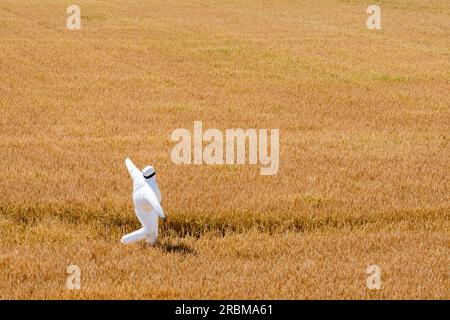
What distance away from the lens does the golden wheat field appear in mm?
8375

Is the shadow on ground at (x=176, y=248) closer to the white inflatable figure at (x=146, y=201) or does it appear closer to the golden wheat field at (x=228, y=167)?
the golden wheat field at (x=228, y=167)

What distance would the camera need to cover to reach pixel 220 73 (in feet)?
78.6

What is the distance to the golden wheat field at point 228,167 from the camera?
838cm

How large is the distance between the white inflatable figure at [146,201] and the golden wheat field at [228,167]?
0.60ft

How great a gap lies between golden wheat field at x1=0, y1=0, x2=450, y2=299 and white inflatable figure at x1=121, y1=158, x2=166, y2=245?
0.18m

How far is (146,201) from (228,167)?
14.7 ft

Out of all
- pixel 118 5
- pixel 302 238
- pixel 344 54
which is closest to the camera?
pixel 302 238

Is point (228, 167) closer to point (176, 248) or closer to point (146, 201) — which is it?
point (176, 248)

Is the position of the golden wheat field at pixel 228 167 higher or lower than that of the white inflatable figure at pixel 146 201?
lower

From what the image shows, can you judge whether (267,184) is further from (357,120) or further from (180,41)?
(180,41)

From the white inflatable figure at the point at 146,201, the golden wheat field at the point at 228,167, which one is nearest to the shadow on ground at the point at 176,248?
the golden wheat field at the point at 228,167
